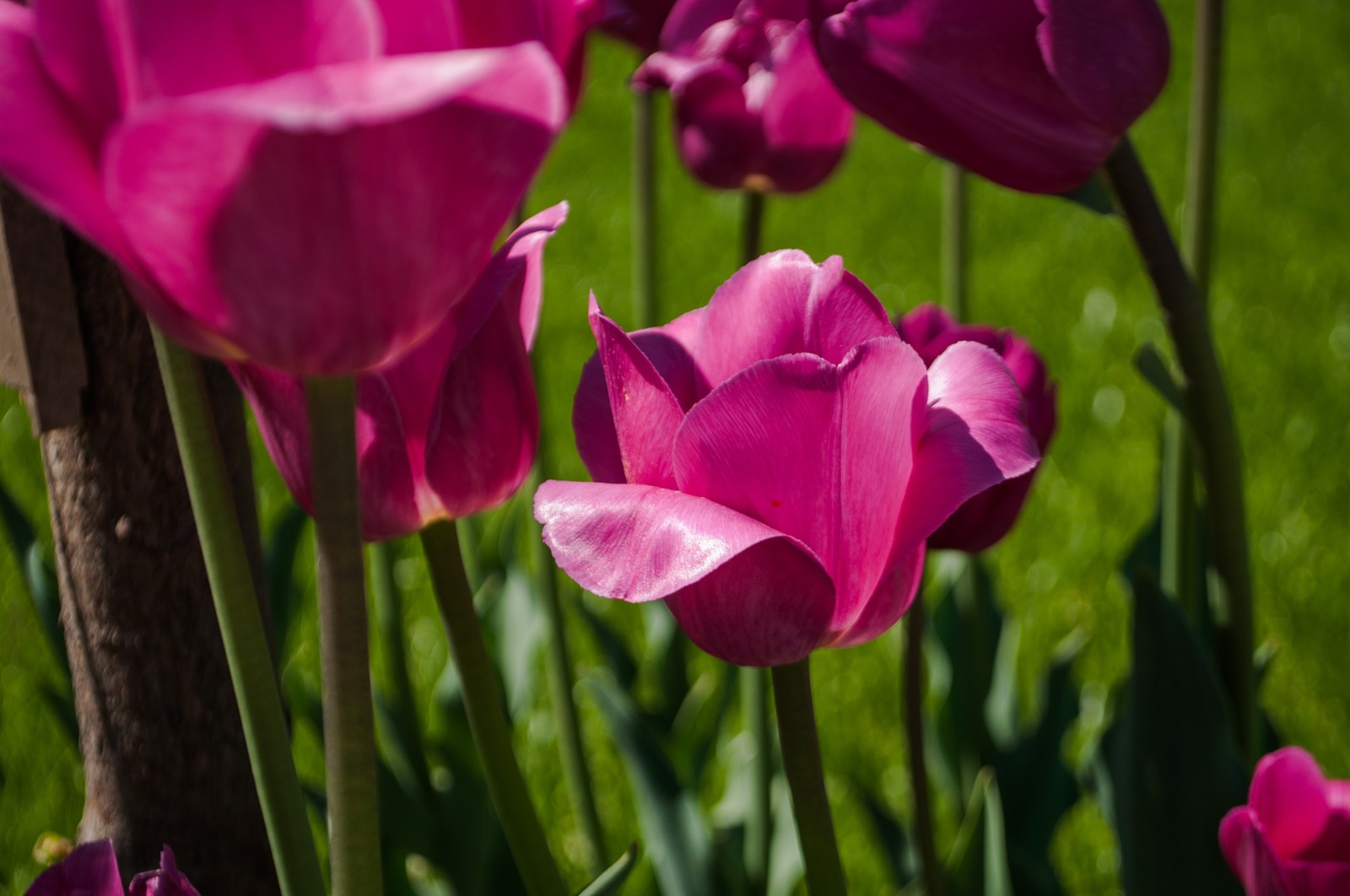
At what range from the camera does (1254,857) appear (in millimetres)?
435

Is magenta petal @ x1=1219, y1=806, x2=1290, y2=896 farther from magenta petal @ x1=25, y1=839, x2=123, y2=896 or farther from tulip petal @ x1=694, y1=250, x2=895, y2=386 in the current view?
magenta petal @ x1=25, y1=839, x2=123, y2=896

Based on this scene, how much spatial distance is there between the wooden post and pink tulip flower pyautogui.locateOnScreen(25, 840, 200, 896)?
0.25 metres

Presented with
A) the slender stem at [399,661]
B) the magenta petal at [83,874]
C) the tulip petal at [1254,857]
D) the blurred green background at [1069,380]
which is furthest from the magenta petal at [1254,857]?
the blurred green background at [1069,380]

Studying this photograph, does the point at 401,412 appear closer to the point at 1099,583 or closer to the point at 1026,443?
the point at 1026,443

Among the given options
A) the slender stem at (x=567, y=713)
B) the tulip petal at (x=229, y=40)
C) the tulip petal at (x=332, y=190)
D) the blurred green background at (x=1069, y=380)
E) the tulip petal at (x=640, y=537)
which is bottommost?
the blurred green background at (x=1069, y=380)

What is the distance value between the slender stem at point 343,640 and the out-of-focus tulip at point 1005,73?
10.5 inches

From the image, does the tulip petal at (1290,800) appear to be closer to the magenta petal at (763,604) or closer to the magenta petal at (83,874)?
the magenta petal at (763,604)

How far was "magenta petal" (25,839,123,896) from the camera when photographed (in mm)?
370

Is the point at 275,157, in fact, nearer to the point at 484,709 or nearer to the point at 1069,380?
the point at 484,709

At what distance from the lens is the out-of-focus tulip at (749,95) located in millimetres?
→ 820

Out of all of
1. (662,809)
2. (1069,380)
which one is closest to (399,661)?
(662,809)

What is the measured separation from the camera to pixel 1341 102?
4.14 meters

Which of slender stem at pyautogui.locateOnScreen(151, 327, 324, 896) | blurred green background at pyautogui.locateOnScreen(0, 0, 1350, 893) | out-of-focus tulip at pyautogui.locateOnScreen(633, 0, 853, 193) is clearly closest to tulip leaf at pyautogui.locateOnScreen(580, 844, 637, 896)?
slender stem at pyautogui.locateOnScreen(151, 327, 324, 896)

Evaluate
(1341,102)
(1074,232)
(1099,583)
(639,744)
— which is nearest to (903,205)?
Result: (1074,232)
